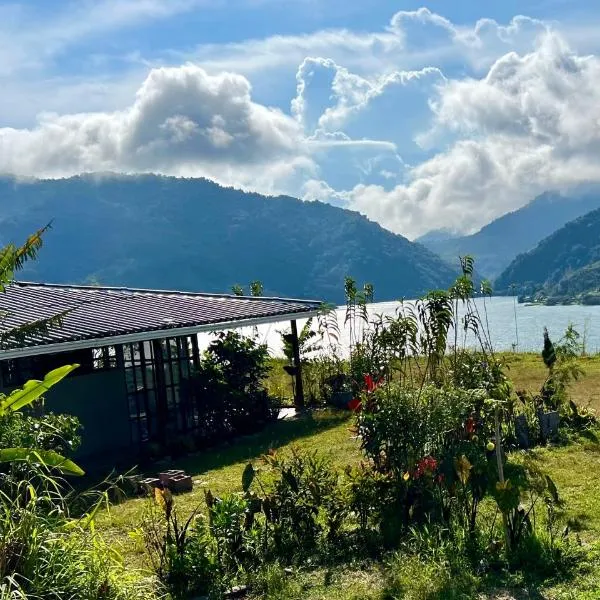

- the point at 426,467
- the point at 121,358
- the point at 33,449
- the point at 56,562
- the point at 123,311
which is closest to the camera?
the point at 56,562

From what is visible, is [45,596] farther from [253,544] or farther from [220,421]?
[220,421]

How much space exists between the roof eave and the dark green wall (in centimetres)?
149

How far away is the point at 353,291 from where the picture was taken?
20.5 meters

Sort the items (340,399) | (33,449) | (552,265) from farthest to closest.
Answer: (552,265), (340,399), (33,449)

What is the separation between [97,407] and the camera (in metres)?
13.7

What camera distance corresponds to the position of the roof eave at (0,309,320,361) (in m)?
11.0

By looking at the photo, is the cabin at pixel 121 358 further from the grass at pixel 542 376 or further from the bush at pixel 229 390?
the grass at pixel 542 376

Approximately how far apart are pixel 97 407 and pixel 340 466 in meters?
5.24

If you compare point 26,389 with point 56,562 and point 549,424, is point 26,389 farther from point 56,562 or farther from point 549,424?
point 549,424

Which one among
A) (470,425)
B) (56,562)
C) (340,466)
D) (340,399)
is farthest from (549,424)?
(56,562)

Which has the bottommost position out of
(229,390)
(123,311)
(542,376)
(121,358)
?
(542,376)

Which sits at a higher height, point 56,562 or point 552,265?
point 552,265

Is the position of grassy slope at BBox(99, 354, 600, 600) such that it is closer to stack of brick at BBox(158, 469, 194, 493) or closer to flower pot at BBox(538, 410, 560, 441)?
stack of brick at BBox(158, 469, 194, 493)

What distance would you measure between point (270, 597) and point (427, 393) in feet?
7.67
